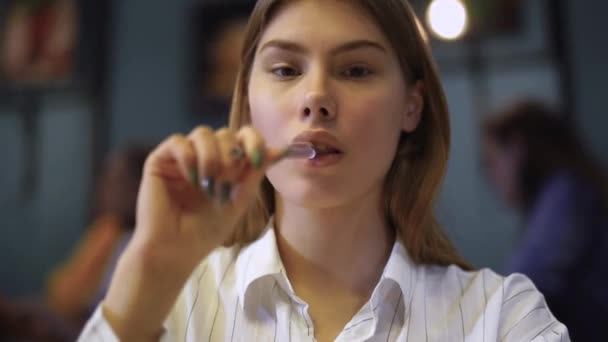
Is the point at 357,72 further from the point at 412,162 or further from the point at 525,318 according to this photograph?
the point at 525,318

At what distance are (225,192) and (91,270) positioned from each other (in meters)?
1.65

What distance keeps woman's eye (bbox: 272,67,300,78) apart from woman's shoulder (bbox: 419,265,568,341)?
28 cm

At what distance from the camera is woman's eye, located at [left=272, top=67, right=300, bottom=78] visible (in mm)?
785

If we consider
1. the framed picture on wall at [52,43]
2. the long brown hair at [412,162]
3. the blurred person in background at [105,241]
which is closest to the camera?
the long brown hair at [412,162]

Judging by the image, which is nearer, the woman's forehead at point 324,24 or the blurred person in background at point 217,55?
the woman's forehead at point 324,24

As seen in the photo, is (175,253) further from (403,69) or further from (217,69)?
(217,69)

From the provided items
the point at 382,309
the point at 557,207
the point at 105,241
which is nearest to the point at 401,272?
the point at 382,309

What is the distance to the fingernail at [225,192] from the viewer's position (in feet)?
1.99

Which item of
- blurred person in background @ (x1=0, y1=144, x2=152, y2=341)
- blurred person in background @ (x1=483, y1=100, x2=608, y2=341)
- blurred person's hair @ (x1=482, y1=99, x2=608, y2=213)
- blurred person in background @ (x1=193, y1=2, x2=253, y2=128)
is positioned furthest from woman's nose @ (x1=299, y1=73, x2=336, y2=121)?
blurred person in background @ (x1=193, y1=2, x2=253, y2=128)

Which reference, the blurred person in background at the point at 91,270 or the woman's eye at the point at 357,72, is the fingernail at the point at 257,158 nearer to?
the woman's eye at the point at 357,72

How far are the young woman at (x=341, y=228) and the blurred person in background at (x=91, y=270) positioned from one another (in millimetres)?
1271

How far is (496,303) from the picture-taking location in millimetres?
779

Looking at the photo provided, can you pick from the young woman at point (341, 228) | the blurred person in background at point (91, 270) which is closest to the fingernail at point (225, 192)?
the young woman at point (341, 228)

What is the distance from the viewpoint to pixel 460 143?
2.16m
